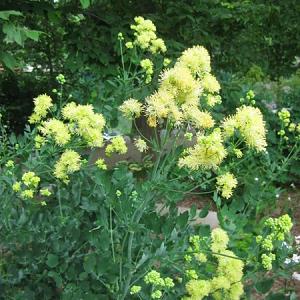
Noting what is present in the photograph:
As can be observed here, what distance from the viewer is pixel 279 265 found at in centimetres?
222

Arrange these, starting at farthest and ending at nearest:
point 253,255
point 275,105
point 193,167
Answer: point 275,105 < point 253,255 < point 193,167

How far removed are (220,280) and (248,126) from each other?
1.81 ft

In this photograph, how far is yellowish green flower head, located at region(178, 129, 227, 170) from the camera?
181cm

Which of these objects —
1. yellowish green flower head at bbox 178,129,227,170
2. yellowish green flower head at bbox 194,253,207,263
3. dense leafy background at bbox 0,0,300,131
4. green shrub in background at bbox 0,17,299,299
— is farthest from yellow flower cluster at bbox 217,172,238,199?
dense leafy background at bbox 0,0,300,131

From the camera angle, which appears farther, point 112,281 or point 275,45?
point 275,45

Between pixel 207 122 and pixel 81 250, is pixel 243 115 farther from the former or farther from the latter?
pixel 81 250

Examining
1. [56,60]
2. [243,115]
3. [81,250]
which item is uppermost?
[243,115]

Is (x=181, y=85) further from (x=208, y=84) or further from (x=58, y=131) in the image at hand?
(x=58, y=131)

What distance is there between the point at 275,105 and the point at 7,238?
486 cm

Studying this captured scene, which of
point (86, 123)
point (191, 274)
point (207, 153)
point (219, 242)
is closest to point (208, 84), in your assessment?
point (207, 153)

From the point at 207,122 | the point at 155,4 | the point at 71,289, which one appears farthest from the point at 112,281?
the point at 155,4

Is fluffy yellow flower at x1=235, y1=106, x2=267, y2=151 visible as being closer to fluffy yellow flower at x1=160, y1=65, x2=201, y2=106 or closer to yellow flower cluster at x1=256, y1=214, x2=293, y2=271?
fluffy yellow flower at x1=160, y1=65, x2=201, y2=106

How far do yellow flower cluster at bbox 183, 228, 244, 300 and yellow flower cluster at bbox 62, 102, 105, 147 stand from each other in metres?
0.52

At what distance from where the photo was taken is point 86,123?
6.89ft
